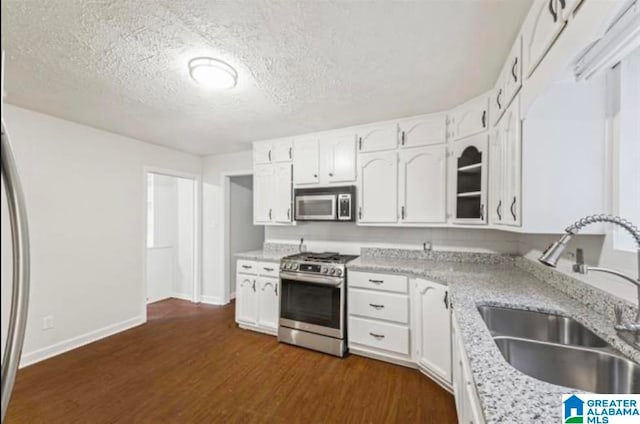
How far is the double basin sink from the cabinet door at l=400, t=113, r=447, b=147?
173 centimetres

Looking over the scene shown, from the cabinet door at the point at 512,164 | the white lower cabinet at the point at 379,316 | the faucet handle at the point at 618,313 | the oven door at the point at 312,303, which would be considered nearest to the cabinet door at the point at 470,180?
the cabinet door at the point at 512,164

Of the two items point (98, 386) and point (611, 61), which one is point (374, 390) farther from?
point (611, 61)

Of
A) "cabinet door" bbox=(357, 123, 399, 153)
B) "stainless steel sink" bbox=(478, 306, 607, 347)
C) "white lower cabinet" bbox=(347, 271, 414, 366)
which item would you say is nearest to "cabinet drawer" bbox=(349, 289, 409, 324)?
"white lower cabinet" bbox=(347, 271, 414, 366)

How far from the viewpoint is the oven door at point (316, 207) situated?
320cm

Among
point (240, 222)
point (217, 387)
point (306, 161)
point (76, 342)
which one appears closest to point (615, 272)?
point (217, 387)

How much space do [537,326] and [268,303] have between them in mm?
2473

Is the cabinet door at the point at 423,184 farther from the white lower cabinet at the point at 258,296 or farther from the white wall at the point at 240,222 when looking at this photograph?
the white wall at the point at 240,222

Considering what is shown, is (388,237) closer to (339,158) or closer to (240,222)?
(339,158)

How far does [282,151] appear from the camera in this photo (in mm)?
3588

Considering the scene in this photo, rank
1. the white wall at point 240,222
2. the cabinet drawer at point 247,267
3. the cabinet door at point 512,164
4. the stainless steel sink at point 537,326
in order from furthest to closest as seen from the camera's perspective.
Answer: the white wall at point 240,222, the cabinet drawer at point 247,267, the cabinet door at point 512,164, the stainless steel sink at point 537,326

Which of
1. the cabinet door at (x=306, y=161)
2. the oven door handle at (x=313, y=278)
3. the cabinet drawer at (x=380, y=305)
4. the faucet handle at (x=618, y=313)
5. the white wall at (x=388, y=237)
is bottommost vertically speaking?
the cabinet drawer at (x=380, y=305)

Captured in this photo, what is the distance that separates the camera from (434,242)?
3.10 m

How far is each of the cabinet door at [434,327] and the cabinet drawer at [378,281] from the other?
0.13 metres

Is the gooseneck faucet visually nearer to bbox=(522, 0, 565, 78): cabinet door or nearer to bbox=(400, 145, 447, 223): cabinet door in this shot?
bbox=(522, 0, 565, 78): cabinet door
